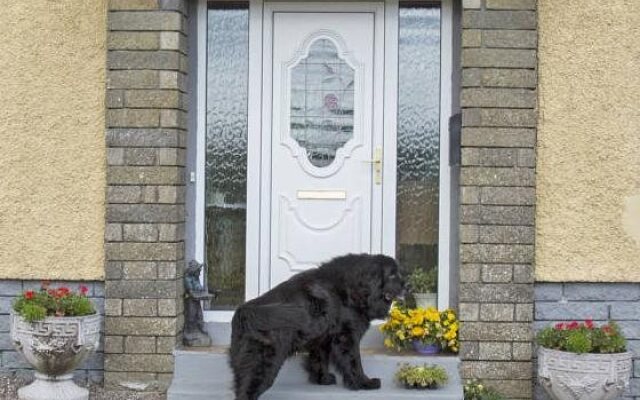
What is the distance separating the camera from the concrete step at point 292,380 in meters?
5.87

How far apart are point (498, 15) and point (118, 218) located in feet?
9.26

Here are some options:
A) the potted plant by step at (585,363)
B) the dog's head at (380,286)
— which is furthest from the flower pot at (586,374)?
the dog's head at (380,286)

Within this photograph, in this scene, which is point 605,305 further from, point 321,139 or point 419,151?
point 321,139

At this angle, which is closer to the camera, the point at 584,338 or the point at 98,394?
the point at 584,338

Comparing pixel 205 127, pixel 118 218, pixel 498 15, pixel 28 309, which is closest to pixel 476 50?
pixel 498 15

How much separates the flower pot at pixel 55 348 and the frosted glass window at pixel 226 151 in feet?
3.54

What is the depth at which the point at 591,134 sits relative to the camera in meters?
6.10

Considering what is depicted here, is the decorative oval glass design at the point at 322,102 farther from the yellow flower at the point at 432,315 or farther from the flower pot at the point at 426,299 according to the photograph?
the yellow flower at the point at 432,315

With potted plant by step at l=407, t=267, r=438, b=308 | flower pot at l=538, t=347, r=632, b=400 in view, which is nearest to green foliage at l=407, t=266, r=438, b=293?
potted plant by step at l=407, t=267, r=438, b=308

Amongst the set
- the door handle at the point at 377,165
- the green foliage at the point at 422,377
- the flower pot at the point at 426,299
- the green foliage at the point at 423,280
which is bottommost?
the green foliage at the point at 422,377

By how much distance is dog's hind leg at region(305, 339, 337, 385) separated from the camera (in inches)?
235

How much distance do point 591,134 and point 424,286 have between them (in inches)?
60.9

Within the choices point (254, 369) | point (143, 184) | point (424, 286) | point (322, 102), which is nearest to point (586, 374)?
point (424, 286)

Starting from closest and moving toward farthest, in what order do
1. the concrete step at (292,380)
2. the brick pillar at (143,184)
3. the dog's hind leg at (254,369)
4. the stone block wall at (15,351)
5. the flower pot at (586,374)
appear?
the dog's hind leg at (254,369), the flower pot at (586,374), the concrete step at (292,380), the brick pillar at (143,184), the stone block wall at (15,351)
